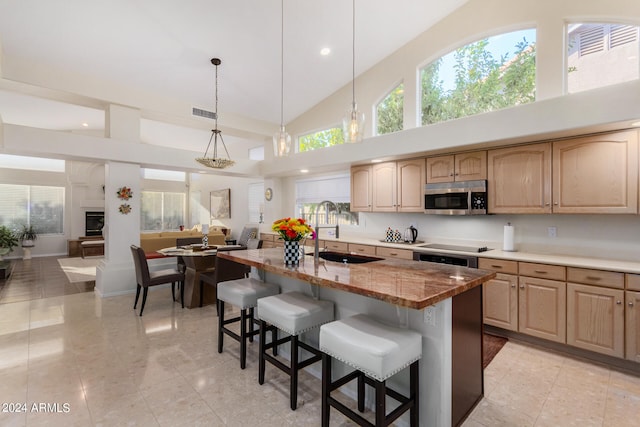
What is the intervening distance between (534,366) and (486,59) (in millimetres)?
3628

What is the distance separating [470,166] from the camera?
3.73m

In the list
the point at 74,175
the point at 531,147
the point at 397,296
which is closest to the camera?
the point at 397,296

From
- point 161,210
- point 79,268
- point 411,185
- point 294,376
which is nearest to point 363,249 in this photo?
point 411,185

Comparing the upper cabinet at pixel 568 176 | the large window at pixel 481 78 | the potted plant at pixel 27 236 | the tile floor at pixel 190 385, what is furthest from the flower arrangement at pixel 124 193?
the potted plant at pixel 27 236

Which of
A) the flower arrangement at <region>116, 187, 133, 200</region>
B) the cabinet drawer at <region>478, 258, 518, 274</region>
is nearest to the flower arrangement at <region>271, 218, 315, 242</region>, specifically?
the cabinet drawer at <region>478, 258, 518, 274</region>

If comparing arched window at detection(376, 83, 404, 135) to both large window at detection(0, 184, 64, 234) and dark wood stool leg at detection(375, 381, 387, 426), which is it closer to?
dark wood stool leg at detection(375, 381, 387, 426)

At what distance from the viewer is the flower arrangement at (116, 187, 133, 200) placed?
4.90 m

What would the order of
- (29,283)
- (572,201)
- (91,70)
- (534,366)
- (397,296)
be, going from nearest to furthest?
(397,296)
(534,366)
(572,201)
(91,70)
(29,283)

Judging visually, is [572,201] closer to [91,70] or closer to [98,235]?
[91,70]

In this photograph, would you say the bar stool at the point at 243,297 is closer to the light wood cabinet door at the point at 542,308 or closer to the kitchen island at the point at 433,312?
the kitchen island at the point at 433,312

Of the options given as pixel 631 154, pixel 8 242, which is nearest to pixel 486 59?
pixel 631 154

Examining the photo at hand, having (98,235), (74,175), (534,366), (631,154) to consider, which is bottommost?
(534,366)

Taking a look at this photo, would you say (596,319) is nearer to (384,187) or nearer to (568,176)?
(568,176)

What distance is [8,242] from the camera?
682cm
